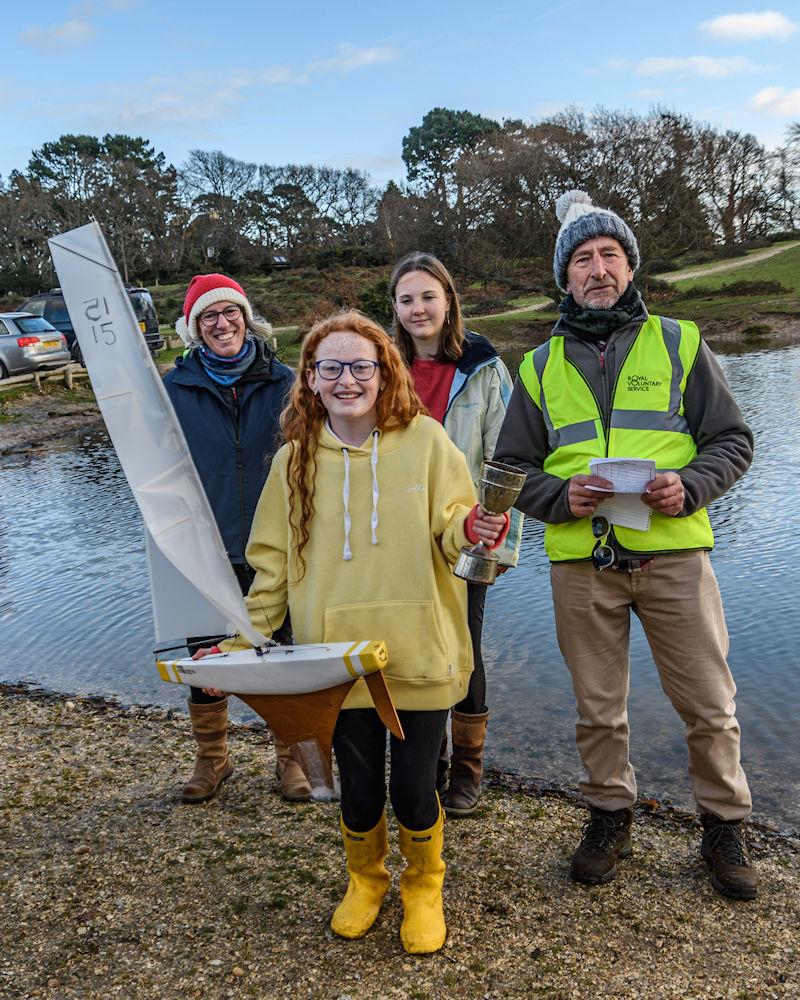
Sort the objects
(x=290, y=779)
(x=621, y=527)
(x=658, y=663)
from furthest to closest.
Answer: (x=290, y=779)
(x=658, y=663)
(x=621, y=527)

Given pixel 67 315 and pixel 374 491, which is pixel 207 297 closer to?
pixel 374 491

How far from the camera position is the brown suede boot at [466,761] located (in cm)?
381

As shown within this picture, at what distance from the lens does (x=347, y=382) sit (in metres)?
2.83

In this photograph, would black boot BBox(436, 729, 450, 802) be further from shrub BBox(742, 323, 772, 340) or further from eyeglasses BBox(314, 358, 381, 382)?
shrub BBox(742, 323, 772, 340)

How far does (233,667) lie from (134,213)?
5236cm

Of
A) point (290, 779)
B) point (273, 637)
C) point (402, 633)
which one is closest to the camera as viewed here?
point (402, 633)

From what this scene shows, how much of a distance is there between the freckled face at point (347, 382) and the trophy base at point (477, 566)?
0.61m

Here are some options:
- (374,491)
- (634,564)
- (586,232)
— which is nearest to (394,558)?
(374,491)

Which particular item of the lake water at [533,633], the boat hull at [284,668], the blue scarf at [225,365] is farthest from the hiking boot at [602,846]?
the blue scarf at [225,365]

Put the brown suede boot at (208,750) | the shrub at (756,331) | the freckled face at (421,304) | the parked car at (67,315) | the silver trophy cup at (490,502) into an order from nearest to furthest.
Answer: the silver trophy cup at (490,502), the freckled face at (421,304), the brown suede boot at (208,750), the parked car at (67,315), the shrub at (756,331)

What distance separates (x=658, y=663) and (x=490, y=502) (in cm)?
106

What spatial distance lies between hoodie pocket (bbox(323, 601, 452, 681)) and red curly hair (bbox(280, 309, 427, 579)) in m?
0.26

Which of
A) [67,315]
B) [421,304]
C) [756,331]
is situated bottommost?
[756,331]

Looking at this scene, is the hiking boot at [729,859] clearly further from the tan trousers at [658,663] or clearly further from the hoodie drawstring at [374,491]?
the hoodie drawstring at [374,491]
